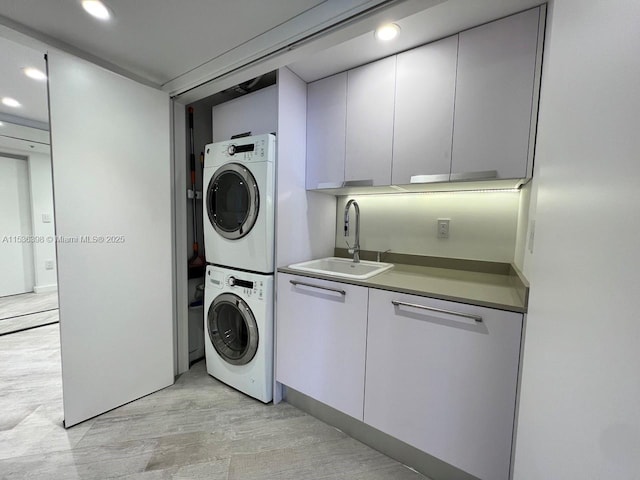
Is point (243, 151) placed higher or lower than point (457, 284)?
higher

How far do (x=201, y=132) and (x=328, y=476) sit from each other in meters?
2.61

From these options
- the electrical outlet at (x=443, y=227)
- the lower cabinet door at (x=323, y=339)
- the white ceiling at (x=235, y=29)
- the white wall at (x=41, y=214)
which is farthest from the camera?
the white wall at (x=41, y=214)

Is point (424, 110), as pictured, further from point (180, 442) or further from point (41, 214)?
point (41, 214)

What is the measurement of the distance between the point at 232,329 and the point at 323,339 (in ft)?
2.73

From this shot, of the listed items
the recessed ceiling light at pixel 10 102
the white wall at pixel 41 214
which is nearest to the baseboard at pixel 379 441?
the recessed ceiling light at pixel 10 102

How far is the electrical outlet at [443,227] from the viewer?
5.63 ft

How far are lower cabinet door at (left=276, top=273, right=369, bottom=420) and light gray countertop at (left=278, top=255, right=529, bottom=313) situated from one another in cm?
8

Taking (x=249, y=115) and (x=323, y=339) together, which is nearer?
(x=323, y=339)

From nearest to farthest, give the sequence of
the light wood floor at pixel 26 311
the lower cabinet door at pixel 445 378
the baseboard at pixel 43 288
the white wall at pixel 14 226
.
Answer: the lower cabinet door at pixel 445 378 < the light wood floor at pixel 26 311 < the white wall at pixel 14 226 < the baseboard at pixel 43 288

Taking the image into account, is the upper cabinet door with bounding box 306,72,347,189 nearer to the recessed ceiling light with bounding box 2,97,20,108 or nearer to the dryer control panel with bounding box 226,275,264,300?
the dryer control panel with bounding box 226,275,264,300

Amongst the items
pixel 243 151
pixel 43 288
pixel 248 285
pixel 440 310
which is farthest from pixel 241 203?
pixel 43 288

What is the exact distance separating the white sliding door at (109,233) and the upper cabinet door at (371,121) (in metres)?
1.29

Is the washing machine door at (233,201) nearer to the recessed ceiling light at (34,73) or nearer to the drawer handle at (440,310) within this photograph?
the drawer handle at (440,310)

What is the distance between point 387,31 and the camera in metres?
1.26
